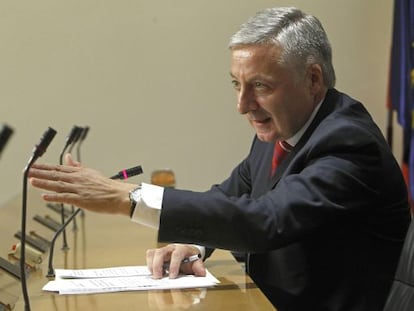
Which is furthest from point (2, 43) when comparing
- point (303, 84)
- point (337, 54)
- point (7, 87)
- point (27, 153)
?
point (303, 84)

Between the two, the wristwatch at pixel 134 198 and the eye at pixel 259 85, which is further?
the eye at pixel 259 85

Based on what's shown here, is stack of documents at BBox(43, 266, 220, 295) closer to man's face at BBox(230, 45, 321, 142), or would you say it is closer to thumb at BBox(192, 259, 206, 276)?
thumb at BBox(192, 259, 206, 276)

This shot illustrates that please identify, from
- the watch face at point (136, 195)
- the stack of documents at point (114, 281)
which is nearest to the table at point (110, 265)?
the stack of documents at point (114, 281)

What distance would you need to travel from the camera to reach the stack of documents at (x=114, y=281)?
6.26ft

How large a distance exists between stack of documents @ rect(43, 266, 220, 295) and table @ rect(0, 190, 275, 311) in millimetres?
36

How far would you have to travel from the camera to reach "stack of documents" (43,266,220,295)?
1909mm

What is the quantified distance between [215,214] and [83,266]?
0.72 metres

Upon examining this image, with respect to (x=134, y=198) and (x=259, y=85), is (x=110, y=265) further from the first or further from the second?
(x=259, y=85)

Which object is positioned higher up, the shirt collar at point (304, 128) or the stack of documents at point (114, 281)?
the shirt collar at point (304, 128)

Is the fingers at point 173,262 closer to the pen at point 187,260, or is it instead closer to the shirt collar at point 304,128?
the pen at point 187,260

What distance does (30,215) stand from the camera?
11.5ft

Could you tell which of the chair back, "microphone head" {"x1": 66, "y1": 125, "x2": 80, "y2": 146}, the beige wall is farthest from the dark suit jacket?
the beige wall

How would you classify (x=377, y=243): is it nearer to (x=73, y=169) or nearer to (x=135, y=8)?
(x=73, y=169)

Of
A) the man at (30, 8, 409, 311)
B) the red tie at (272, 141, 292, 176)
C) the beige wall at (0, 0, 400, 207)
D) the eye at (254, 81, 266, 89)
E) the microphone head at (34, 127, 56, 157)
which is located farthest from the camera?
the beige wall at (0, 0, 400, 207)
